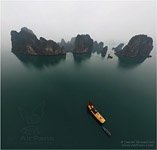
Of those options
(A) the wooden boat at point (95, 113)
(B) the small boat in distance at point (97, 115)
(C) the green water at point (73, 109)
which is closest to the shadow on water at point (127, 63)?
(C) the green water at point (73, 109)

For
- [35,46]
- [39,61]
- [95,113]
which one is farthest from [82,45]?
[95,113]

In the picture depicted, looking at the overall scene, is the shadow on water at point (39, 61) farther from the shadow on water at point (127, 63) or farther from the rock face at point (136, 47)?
the rock face at point (136, 47)

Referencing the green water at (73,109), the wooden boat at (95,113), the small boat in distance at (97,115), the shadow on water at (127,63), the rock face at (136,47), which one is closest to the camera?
the green water at (73,109)

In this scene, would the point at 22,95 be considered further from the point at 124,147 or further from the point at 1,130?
the point at 124,147

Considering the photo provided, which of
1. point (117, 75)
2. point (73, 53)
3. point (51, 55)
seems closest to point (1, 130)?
point (117, 75)

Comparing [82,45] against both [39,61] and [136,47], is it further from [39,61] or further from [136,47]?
[39,61]

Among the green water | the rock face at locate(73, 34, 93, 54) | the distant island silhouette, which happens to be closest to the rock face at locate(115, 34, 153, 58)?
the distant island silhouette
